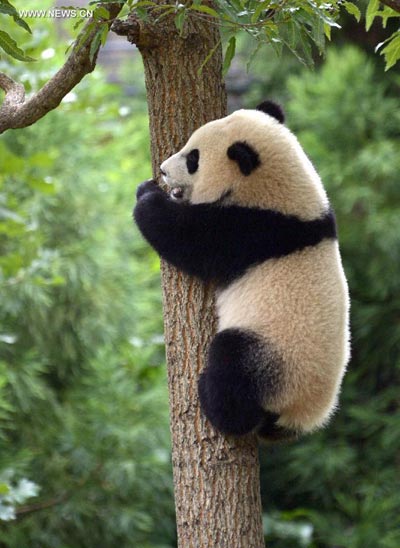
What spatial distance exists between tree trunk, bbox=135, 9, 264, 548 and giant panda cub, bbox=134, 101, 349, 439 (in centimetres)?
5

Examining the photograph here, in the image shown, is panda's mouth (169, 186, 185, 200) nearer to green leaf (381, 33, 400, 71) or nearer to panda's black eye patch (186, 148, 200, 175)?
panda's black eye patch (186, 148, 200, 175)

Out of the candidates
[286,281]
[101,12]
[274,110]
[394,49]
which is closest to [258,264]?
[286,281]

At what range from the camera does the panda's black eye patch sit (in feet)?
8.32

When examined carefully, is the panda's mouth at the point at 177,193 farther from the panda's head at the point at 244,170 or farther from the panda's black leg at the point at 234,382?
the panda's black leg at the point at 234,382

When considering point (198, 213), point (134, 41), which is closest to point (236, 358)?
point (198, 213)

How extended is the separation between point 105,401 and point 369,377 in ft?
6.14

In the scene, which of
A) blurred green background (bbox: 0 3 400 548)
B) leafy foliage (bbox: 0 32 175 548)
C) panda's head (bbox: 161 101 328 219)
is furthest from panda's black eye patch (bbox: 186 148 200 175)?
leafy foliage (bbox: 0 32 175 548)

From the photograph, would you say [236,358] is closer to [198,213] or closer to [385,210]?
[198,213]

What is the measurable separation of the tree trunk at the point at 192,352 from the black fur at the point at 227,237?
53mm

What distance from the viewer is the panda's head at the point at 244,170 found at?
2.54m

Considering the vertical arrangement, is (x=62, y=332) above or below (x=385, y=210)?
below

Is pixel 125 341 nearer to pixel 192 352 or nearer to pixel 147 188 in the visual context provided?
pixel 147 188

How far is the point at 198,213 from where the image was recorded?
2.58 metres

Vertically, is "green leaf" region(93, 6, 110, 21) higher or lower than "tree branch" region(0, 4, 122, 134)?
lower
